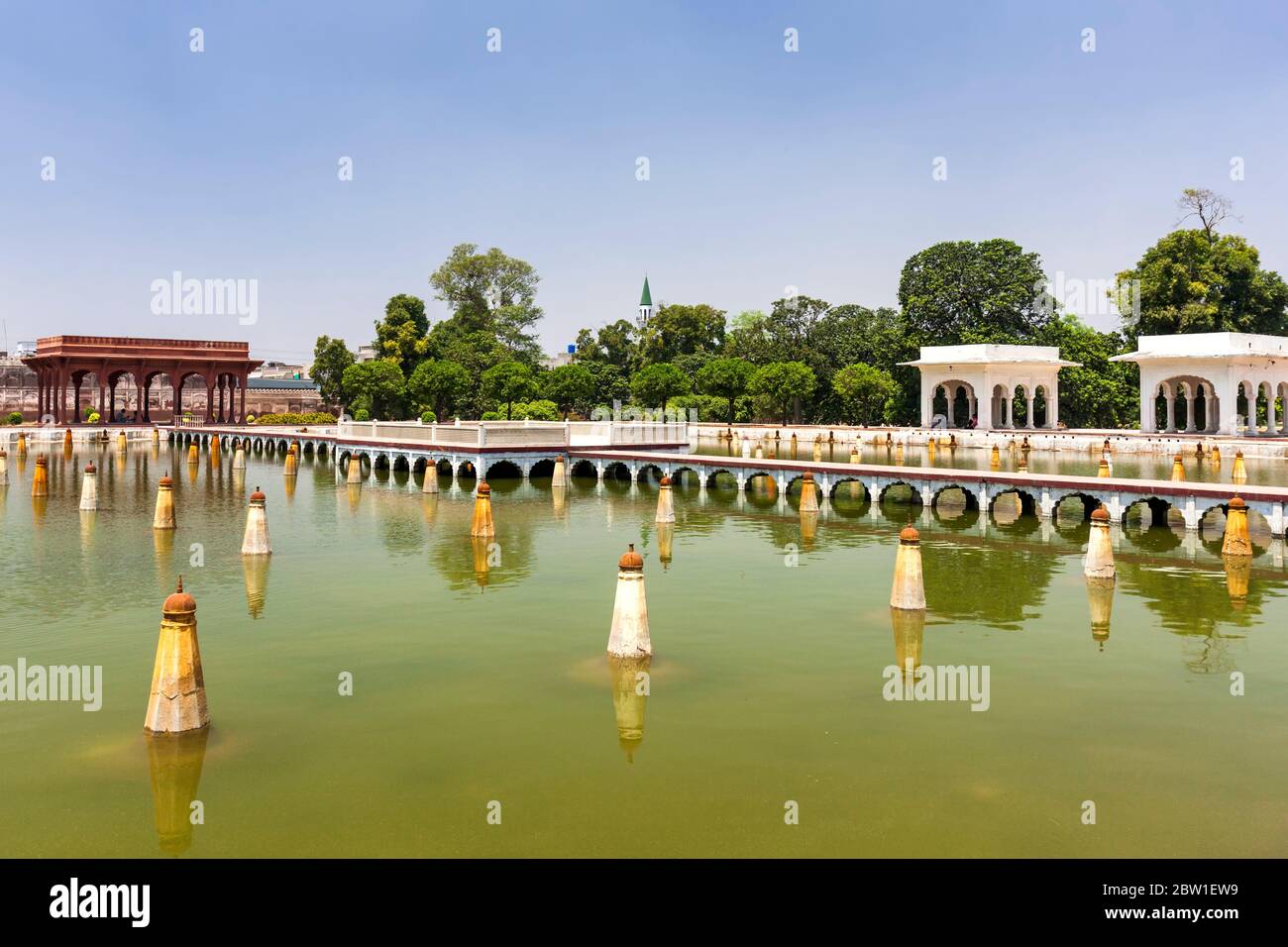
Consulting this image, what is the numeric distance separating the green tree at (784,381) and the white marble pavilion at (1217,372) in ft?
76.3

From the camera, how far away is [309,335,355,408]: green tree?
87625mm

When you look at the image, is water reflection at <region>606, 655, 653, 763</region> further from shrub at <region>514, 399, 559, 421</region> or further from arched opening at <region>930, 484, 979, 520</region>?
shrub at <region>514, 399, 559, 421</region>

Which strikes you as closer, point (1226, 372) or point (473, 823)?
point (473, 823)

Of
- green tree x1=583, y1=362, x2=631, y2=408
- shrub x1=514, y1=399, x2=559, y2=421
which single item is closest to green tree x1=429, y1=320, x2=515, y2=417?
green tree x1=583, y1=362, x2=631, y2=408

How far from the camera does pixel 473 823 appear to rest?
8.30 meters

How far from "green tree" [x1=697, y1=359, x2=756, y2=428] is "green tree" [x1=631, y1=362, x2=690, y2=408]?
1909 mm

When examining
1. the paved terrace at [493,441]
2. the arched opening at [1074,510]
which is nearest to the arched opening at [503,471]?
the paved terrace at [493,441]

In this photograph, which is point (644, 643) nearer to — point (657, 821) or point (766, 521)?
point (657, 821)

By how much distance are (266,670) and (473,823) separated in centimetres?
536

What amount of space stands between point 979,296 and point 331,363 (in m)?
54.1

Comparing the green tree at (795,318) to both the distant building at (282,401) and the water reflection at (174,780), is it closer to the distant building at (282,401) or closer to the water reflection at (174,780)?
the distant building at (282,401)
